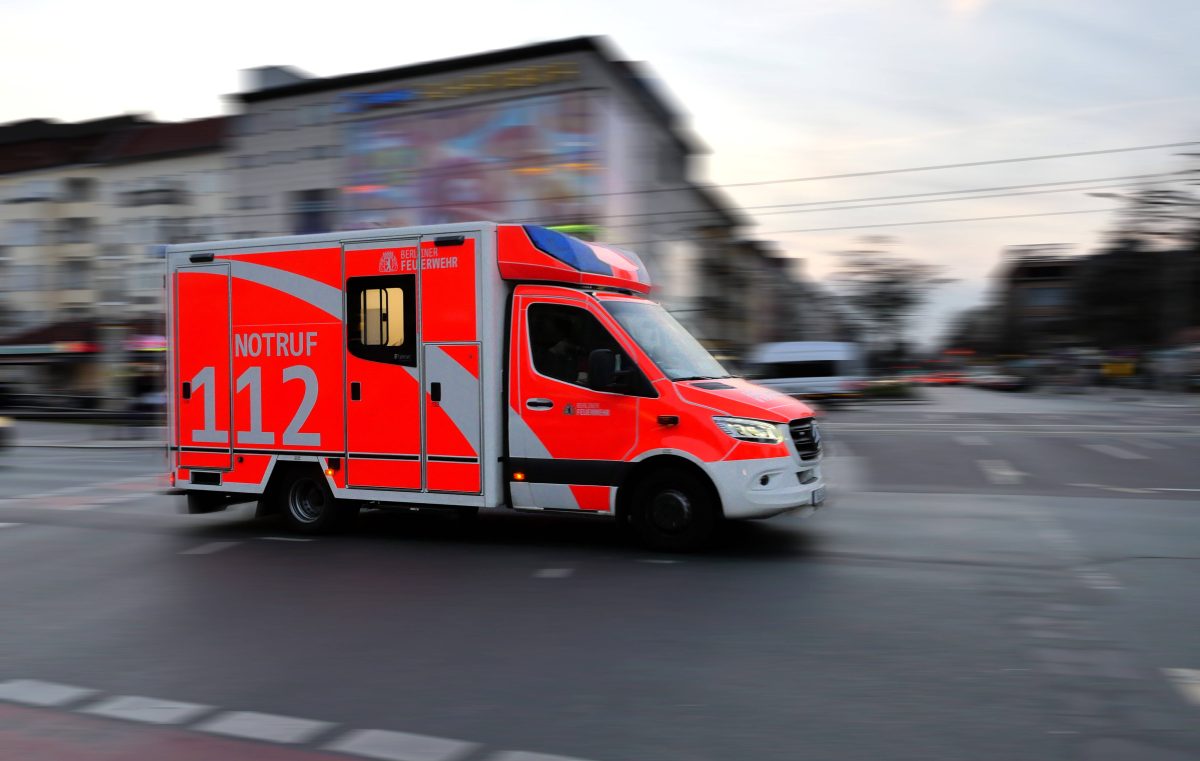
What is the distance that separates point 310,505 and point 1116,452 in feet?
48.1

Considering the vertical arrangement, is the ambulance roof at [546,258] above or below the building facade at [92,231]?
below

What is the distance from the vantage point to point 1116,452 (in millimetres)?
18531

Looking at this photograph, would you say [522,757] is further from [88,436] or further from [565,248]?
[88,436]

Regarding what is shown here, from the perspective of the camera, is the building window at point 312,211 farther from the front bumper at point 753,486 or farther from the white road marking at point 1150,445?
the front bumper at point 753,486

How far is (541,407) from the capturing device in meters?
8.98

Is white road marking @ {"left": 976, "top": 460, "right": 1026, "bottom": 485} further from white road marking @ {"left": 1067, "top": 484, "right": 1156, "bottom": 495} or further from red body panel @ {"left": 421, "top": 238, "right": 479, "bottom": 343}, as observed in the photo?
red body panel @ {"left": 421, "top": 238, "right": 479, "bottom": 343}

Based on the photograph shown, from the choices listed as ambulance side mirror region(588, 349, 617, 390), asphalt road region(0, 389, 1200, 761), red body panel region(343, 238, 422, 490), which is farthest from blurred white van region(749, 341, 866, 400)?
ambulance side mirror region(588, 349, 617, 390)

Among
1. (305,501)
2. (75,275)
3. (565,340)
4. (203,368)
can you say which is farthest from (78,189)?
(565,340)

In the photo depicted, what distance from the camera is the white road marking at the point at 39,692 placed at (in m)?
5.09

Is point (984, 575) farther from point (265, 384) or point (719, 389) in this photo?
point (265, 384)

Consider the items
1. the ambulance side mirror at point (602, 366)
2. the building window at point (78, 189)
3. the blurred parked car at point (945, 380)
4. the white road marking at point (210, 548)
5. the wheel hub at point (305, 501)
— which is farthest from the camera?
the blurred parked car at point (945, 380)

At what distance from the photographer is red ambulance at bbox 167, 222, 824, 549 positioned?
28.2 feet

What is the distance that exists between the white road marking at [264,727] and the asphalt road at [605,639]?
2 cm

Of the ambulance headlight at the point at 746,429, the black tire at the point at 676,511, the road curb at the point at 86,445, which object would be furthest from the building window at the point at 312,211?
the ambulance headlight at the point at 746,429
